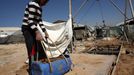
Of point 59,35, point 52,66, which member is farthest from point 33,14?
point 59,35

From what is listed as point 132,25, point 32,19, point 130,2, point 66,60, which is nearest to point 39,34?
point 32,19

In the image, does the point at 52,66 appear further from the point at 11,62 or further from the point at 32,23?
the point at 11,62

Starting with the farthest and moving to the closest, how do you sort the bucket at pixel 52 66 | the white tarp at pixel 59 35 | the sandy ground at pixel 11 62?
the sandy ground at pixel 11 62, the white tarp at pixel 59 35, the bucket at pixel 52 66

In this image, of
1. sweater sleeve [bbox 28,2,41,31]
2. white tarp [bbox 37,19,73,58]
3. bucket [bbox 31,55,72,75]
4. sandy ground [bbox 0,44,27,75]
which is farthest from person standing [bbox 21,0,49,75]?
sandy ground [bbox 0,44,27,75]

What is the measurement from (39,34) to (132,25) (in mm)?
14608

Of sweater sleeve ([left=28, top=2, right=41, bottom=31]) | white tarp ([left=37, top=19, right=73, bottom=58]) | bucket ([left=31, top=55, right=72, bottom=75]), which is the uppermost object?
Answer: sweater sleeve ([left=28, top=2, right=41, bottom=31])

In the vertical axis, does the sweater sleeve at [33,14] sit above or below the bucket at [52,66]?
above

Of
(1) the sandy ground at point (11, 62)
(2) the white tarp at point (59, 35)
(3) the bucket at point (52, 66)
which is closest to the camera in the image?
(3) the bucket at point (52, 66)

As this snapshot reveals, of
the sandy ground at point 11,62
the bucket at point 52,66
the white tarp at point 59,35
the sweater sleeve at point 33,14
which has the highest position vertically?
the sweater sleeve at point 33,14

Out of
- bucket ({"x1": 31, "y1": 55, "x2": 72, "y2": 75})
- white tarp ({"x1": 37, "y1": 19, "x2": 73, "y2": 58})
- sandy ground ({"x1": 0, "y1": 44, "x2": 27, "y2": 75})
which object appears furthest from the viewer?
sandy ground ({"x1": 0, "y1": 44, "x2": 27, "y2": 75})

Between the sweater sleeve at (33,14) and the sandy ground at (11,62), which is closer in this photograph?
the sweater sleeve at (33,14)

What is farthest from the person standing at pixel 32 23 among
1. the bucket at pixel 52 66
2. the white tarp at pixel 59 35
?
the white tarp at pixel 59 35

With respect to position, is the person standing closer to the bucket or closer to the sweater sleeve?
the sweater sleeve

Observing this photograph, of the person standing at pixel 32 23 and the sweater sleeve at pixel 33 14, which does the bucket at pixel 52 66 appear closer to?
the person standing at pixel 32 23
